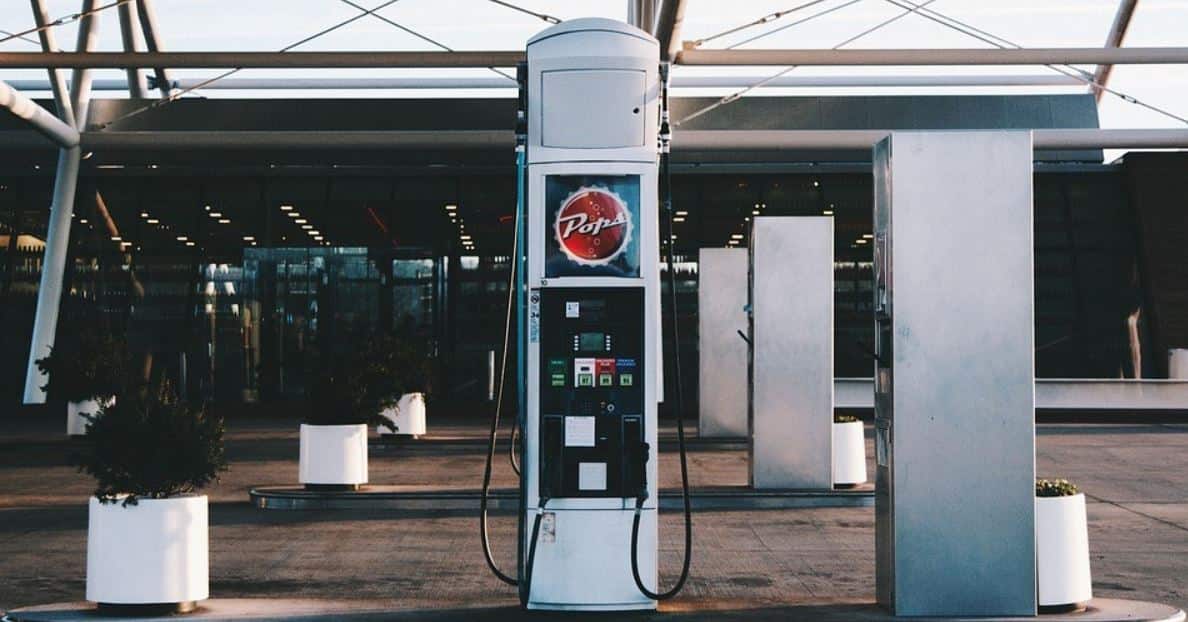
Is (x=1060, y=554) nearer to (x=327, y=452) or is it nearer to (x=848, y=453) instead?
(x=848, y=453)

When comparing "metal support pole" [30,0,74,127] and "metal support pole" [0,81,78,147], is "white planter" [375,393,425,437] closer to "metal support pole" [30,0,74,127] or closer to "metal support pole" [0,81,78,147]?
"metal support pole" [0,81,78,147]

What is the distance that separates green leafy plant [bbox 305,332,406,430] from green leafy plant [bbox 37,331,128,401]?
7514 millimetres

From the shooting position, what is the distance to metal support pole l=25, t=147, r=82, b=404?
31766 millimetres

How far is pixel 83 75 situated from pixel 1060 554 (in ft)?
83.1

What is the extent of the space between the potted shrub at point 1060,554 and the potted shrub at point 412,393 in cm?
1271

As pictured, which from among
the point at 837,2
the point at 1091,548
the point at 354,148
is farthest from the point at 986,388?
the point at 354,148

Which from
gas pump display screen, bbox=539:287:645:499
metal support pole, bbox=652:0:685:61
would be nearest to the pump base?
gas pump display screen, bbox=539:287:645:499

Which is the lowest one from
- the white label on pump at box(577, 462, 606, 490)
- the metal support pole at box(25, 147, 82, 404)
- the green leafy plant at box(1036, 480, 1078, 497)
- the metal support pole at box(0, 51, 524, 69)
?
the green leafy plant at box(1036, 480, 1078, 497)

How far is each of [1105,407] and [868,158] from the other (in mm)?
6567

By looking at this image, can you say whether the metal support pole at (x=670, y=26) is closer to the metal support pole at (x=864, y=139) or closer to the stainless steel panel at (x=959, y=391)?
the metal support pole at (x=864, y=139)

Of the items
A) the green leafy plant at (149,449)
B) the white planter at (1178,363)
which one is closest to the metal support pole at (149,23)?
the white planter at (1178,363)

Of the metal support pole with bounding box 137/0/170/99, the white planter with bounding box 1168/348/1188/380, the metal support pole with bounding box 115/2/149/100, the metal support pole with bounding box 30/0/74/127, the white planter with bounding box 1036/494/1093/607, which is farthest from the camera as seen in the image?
the white planter with bounding box 1168/348/1188/380

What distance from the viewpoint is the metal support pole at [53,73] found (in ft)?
90.5

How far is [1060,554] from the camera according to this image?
955 cm
